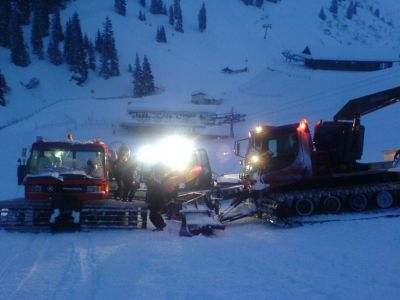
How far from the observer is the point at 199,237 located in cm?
1018

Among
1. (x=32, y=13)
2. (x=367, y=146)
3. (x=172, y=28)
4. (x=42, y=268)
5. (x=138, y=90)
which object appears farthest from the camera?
(x=172, y=28)

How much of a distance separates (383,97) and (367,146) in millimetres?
19255

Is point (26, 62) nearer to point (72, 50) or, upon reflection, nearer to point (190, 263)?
point (72, 50)

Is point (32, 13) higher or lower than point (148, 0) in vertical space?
lower

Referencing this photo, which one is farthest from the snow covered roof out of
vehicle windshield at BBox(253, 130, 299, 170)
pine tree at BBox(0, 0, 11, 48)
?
vehicle windshield at BBox(253, 130, 299, 170)

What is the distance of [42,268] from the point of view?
741 cm

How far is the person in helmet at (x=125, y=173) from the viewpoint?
13461 mm

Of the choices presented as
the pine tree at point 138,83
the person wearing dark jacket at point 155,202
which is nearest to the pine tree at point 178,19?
the pine tree at point 138,83

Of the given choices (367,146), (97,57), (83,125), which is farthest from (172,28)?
(367,146)

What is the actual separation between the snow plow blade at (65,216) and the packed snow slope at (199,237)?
48 centimetres

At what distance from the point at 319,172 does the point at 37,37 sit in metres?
88.7

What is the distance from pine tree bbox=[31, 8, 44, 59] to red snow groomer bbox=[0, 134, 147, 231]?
83.1 metres

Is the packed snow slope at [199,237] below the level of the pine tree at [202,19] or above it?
below

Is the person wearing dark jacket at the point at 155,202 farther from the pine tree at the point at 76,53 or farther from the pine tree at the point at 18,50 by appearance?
the pine tree at the point at 18,50
